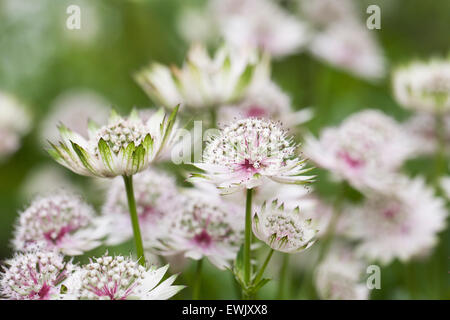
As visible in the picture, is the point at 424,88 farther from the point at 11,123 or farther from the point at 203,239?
the point at 11,123

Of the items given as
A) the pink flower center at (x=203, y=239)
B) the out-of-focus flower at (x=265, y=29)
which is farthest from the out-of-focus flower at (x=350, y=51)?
the pink flower center at (x=203, y=239)

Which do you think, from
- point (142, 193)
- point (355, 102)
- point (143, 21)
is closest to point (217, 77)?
point (142, 193)

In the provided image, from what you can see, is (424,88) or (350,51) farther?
(350,51)

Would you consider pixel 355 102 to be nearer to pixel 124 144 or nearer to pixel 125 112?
pixel 125 112

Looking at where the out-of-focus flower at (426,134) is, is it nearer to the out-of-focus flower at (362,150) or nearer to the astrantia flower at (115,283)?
the out-of-focus flower at (362,150)

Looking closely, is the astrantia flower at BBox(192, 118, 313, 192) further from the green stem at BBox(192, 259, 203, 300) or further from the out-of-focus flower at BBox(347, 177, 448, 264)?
the out-of-focus flower at BBox(347, 177, 448, 264)

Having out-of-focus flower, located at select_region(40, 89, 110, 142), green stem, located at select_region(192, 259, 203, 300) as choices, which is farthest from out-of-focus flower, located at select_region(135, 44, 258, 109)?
out-of-focus flower, located at select_region(40, 89, 110, 142)

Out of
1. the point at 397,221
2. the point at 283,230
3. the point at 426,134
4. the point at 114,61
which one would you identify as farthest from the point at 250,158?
the point at 114,61
